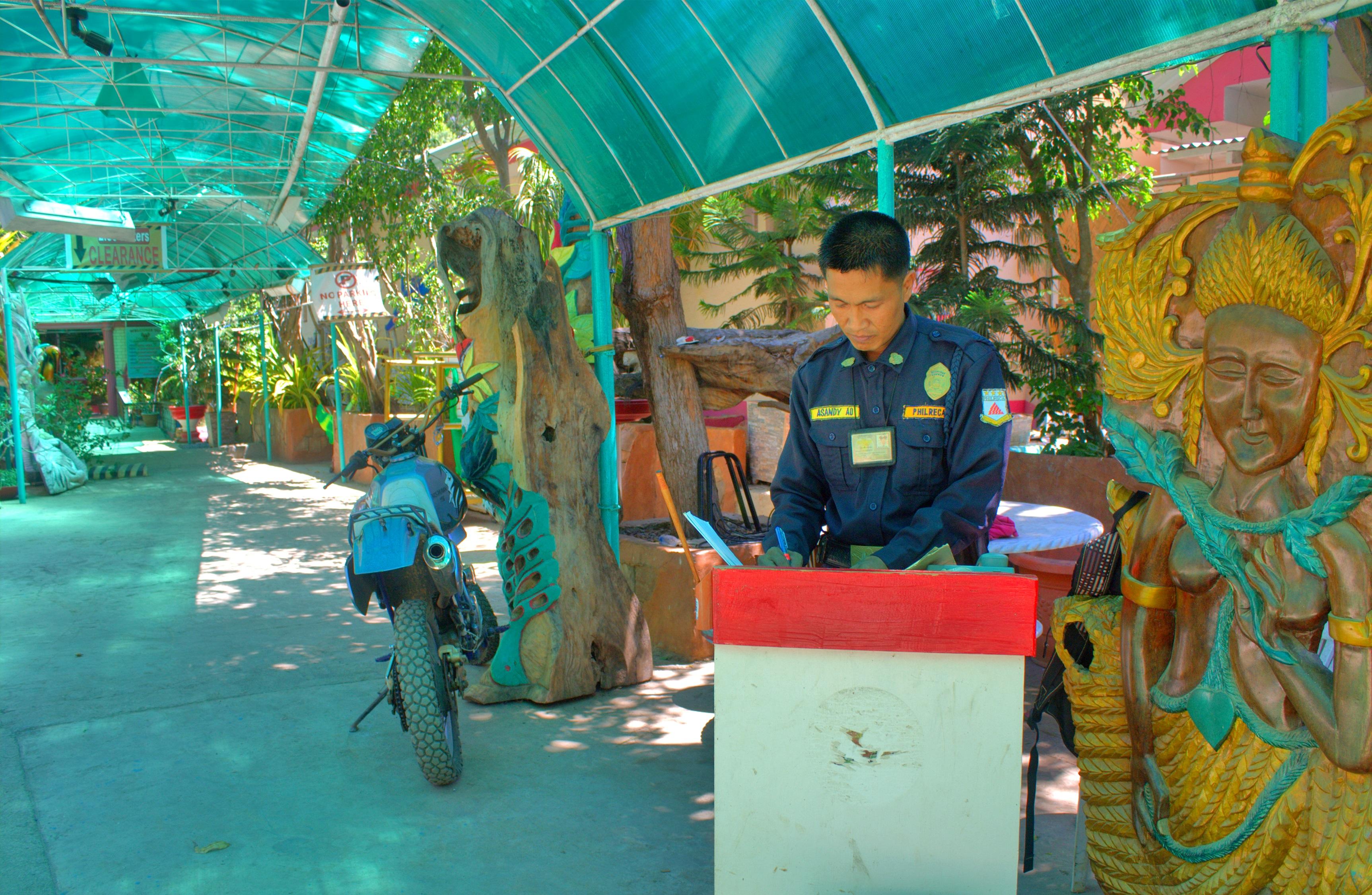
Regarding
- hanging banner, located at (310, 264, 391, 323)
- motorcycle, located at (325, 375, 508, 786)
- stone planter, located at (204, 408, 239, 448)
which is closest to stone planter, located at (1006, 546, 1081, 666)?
motorcycle, located at (325, 375, 508, 786)

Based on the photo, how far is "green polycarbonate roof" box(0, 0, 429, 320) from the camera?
8.48 metres

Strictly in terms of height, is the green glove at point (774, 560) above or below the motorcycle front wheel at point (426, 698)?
above

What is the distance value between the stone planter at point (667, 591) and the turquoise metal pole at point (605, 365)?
0.19 m

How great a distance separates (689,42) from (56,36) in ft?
19.3

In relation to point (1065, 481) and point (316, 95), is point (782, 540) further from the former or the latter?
point (316, 95)

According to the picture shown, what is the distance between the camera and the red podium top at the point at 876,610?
179 cm

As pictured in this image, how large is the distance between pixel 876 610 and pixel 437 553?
2.40 m

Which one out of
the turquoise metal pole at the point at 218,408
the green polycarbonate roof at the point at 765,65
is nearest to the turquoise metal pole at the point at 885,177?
the green polycarbonate roof at the point at 765,65

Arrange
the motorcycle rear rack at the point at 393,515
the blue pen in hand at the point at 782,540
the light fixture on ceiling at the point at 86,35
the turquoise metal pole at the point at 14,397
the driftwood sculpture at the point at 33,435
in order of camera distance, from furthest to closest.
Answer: the driftwood sculpture at the point at 33,435 < the turquoise metal pole at the point at 14,397 < the light fixture on ceiling at the point at 86,35 < the motorcycle rear rack at the point at 393,515 < the blue pen in hand at the point at 782,540

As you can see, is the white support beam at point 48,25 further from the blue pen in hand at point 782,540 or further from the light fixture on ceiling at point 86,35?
the blue pen in hand at point 782,540

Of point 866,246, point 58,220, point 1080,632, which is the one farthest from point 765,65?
point 58,220

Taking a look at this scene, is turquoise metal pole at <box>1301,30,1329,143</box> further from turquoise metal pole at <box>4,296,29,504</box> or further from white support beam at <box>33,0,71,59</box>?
turquoise metal pole at <box>4,296,29,504</box>

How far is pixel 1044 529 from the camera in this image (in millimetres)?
4234

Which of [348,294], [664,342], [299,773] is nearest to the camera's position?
[299,773]
